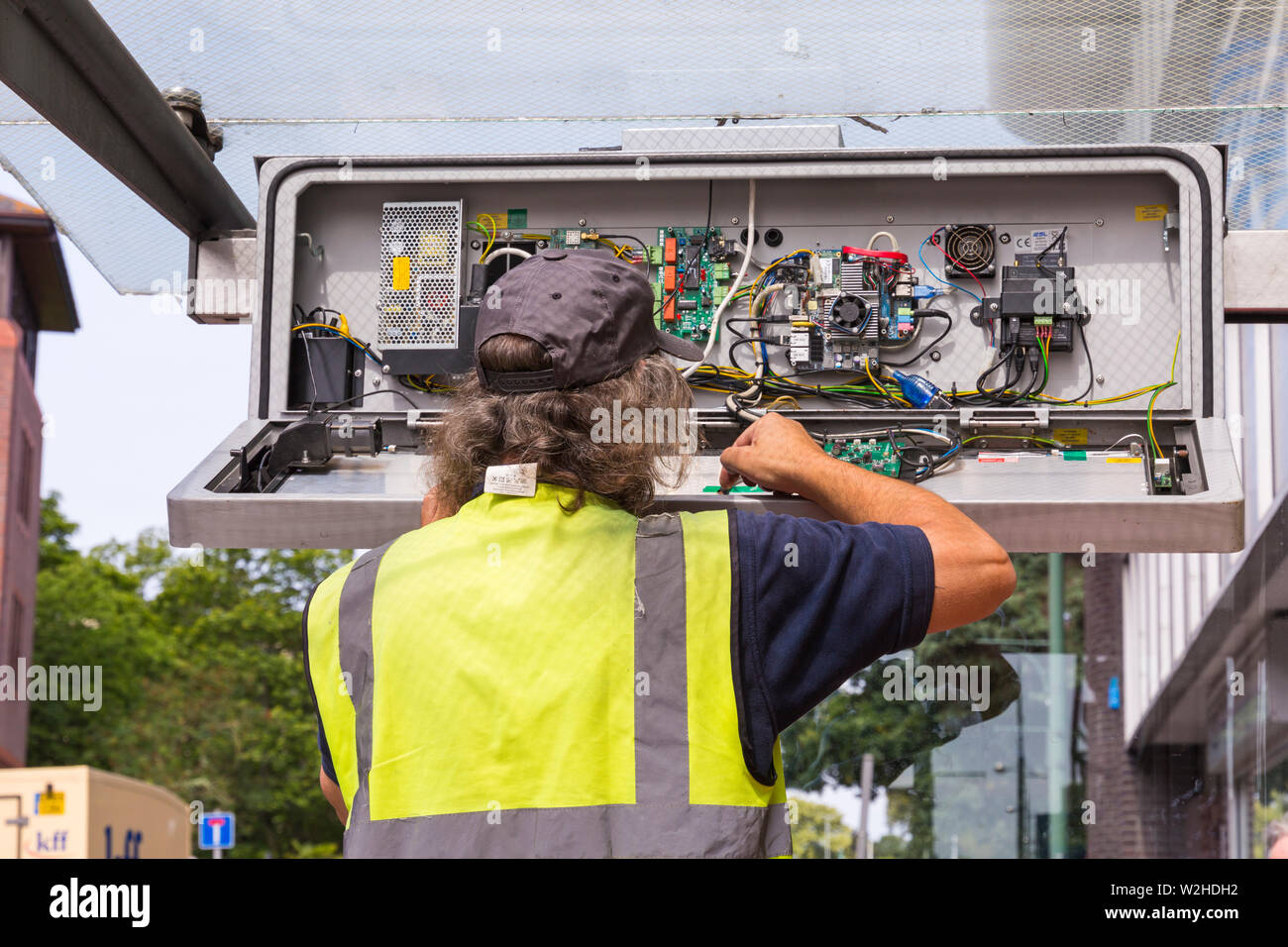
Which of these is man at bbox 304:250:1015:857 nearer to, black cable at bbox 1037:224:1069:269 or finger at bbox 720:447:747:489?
finger at bbox 720:447:747:489

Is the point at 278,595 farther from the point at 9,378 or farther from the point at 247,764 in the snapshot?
the point at 9,378

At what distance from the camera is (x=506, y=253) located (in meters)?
3.92

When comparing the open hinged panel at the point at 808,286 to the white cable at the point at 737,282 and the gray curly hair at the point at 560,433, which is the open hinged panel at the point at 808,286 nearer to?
the white cable at the point at 737,282

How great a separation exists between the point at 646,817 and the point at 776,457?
0.91m

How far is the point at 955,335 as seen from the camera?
12.5 ft

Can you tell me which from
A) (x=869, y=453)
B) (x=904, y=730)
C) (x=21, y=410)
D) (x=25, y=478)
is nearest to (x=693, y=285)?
(x=869, y=453)

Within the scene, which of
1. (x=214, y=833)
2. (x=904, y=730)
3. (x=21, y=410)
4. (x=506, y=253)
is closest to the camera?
(x=506, y=253)

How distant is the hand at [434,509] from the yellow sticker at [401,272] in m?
1.39

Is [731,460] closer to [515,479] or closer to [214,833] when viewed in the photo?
[515,479]

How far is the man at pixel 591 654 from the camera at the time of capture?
6.56 feet

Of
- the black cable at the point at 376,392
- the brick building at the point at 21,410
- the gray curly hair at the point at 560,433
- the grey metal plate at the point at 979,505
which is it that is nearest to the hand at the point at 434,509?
the gray curly hair at the point at 560,433

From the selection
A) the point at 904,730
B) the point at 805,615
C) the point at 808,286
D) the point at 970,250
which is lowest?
the point at 904,730

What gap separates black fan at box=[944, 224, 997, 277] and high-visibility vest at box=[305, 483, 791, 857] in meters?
2.01

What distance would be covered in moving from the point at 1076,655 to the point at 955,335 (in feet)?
25.4
